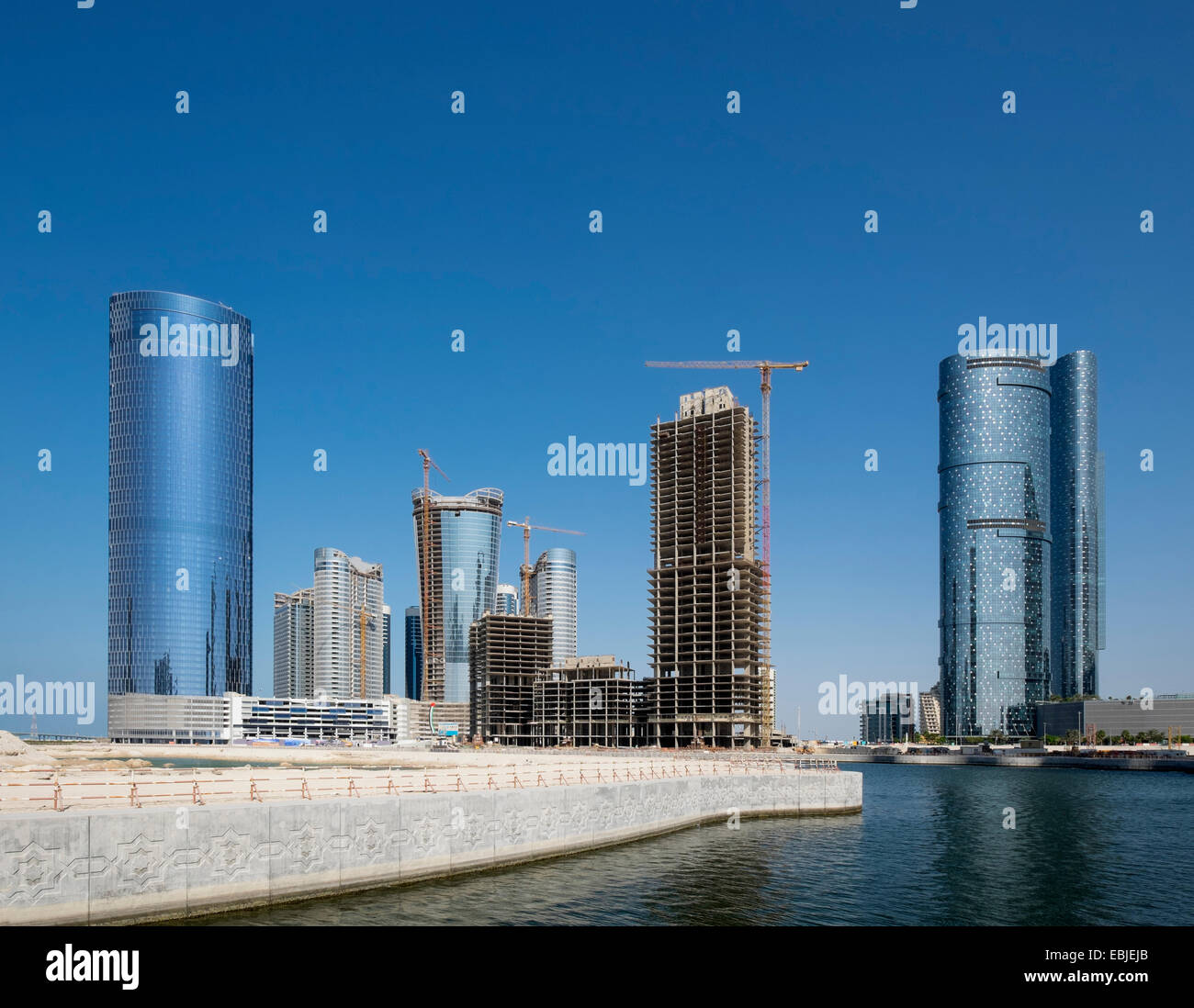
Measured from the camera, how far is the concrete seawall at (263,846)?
31.0 m

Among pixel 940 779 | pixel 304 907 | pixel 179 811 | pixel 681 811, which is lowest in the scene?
pixel 940 779

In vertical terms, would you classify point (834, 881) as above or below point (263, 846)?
below

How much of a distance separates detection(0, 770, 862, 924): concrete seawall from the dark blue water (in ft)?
3.70

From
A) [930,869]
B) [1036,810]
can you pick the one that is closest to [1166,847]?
[930,869]

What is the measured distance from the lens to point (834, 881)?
49.2m

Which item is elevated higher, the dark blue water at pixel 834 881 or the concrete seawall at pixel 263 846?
the concrete seawall at pixel 263 846

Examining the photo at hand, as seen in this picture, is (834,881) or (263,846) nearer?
(263,846)

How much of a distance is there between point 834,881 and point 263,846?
28.4m

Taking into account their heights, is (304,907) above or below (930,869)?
above

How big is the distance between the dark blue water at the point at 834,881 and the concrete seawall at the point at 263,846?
1.13 metres

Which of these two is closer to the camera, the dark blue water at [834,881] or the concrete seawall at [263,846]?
the concrete seawall at [263,846]

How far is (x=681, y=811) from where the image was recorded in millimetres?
70938
